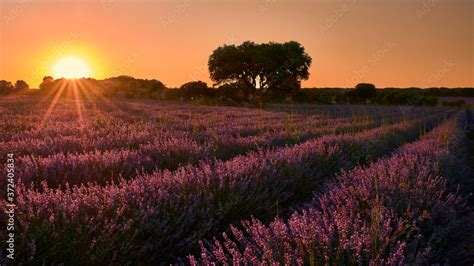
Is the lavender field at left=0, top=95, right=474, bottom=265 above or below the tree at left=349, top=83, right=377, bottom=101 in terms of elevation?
above

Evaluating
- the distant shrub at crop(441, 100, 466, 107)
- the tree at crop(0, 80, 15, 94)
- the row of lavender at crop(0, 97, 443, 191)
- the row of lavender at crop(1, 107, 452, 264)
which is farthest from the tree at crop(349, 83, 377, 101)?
the row of lavender at crop(1, 107, 452, 264)

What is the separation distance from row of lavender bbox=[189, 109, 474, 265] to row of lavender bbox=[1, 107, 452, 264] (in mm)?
212

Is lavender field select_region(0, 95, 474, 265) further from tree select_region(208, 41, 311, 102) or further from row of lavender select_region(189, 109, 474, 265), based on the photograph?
tree select_region(208, 41, 311, 102)

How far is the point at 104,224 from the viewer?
8.13 ft

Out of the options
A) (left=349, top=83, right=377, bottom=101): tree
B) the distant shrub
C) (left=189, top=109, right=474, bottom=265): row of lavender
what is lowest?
the distant shrub

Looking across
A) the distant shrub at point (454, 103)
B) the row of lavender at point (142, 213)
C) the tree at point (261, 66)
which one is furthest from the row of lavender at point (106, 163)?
the distant shrub at point (454, 103)

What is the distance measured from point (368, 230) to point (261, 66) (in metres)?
40.7

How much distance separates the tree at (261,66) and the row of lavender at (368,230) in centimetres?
3771

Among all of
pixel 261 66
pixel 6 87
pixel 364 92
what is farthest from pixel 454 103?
pixel 6 87

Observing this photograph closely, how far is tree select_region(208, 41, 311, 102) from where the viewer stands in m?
42.4

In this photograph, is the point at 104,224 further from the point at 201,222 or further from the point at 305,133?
the point at 305,133

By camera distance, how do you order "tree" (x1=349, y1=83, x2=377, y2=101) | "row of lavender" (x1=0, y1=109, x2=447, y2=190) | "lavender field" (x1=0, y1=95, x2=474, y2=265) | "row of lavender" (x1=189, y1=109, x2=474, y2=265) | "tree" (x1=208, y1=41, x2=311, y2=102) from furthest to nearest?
1. "tree" (x1=349, y1=83, x2=377, y2=101)
2. "tree" (x1=208, y1=41, x2=311, y2=102)
3. "row of lavender" (x1=0, y1=109, x2=447, y2=190)
4. "lavender field" (x1=0, y1=95, x2=474, y2=265)
5. "row of lavender" (x1=189, y1=109, x2=474, y2=265)

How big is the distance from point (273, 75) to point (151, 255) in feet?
136

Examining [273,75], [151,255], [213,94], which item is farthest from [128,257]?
[213,94]
